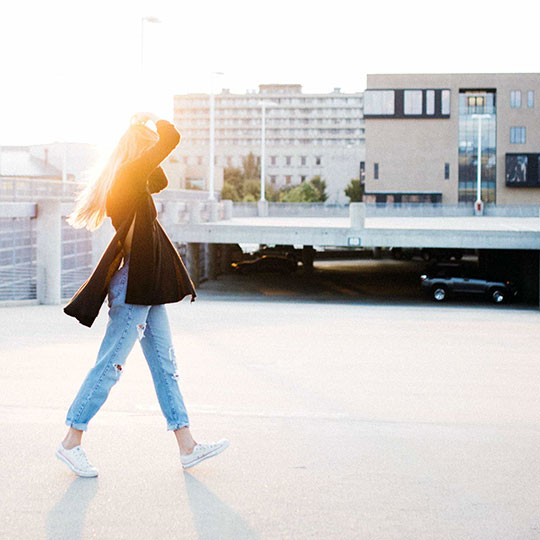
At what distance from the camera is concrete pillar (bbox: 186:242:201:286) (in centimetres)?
3553

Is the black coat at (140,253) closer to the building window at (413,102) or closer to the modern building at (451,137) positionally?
the modern building at (451,137)

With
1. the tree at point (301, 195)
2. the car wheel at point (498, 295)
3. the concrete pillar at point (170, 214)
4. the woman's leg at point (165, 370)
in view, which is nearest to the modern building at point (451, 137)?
the tree at point (301, 195)

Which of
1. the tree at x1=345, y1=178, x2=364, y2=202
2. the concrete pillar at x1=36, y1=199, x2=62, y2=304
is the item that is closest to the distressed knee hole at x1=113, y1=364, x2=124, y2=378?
the concrete pillar at x1=36, y1=199, x2=62, y2=304

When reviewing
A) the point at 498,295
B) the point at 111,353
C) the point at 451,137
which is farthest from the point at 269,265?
the point at 111,353

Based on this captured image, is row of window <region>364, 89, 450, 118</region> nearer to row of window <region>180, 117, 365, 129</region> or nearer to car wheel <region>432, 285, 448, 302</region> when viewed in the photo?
car wheel <region>432, 285, 448, 302</region>

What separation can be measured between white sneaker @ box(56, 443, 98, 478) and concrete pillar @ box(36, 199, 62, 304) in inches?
484

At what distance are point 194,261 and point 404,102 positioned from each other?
157 ft

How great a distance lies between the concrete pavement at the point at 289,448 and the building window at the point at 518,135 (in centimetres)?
7463

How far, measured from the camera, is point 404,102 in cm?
7894

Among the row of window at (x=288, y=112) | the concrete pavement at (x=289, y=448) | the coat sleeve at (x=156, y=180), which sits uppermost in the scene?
the row of window at (x=288, y=112)

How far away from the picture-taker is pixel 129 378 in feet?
22.5

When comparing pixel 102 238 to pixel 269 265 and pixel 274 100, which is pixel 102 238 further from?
pixel 274 100

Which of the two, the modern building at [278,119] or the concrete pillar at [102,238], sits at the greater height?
the modern building at [278,119]

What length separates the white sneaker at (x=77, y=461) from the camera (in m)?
4.13
